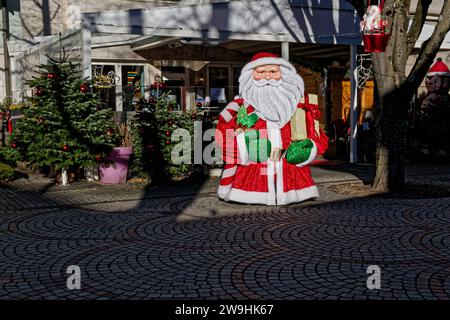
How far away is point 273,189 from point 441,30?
365 centimetres

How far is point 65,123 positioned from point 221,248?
5038 millimetres

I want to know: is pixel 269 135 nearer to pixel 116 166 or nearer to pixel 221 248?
pixel 221 248

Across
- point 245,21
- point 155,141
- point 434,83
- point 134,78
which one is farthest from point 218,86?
point 155,141

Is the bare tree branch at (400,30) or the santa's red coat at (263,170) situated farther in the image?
the bare tree branch at (400,30)

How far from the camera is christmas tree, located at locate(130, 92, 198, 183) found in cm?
1017

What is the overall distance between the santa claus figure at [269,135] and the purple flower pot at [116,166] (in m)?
2.99

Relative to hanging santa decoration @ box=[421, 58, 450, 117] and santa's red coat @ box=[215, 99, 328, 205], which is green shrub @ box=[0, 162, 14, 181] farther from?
hanging santa decoration @ box=[421, 58, 450, 117]

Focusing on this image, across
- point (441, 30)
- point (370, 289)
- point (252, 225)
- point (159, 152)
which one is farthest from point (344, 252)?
point (159, 152)

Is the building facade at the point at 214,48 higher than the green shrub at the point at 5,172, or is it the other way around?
the building facade at the point at 214,48

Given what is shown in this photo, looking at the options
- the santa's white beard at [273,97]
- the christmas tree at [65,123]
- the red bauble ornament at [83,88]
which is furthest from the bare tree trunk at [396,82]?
the red bauble ornament at [83,88]

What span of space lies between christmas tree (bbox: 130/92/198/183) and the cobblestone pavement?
1472 mm

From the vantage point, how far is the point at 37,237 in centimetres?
627

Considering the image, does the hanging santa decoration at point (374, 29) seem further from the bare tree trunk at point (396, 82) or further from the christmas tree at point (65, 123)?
the christmas tree at point (65, 123)

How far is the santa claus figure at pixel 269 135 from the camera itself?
7637 millimetres
